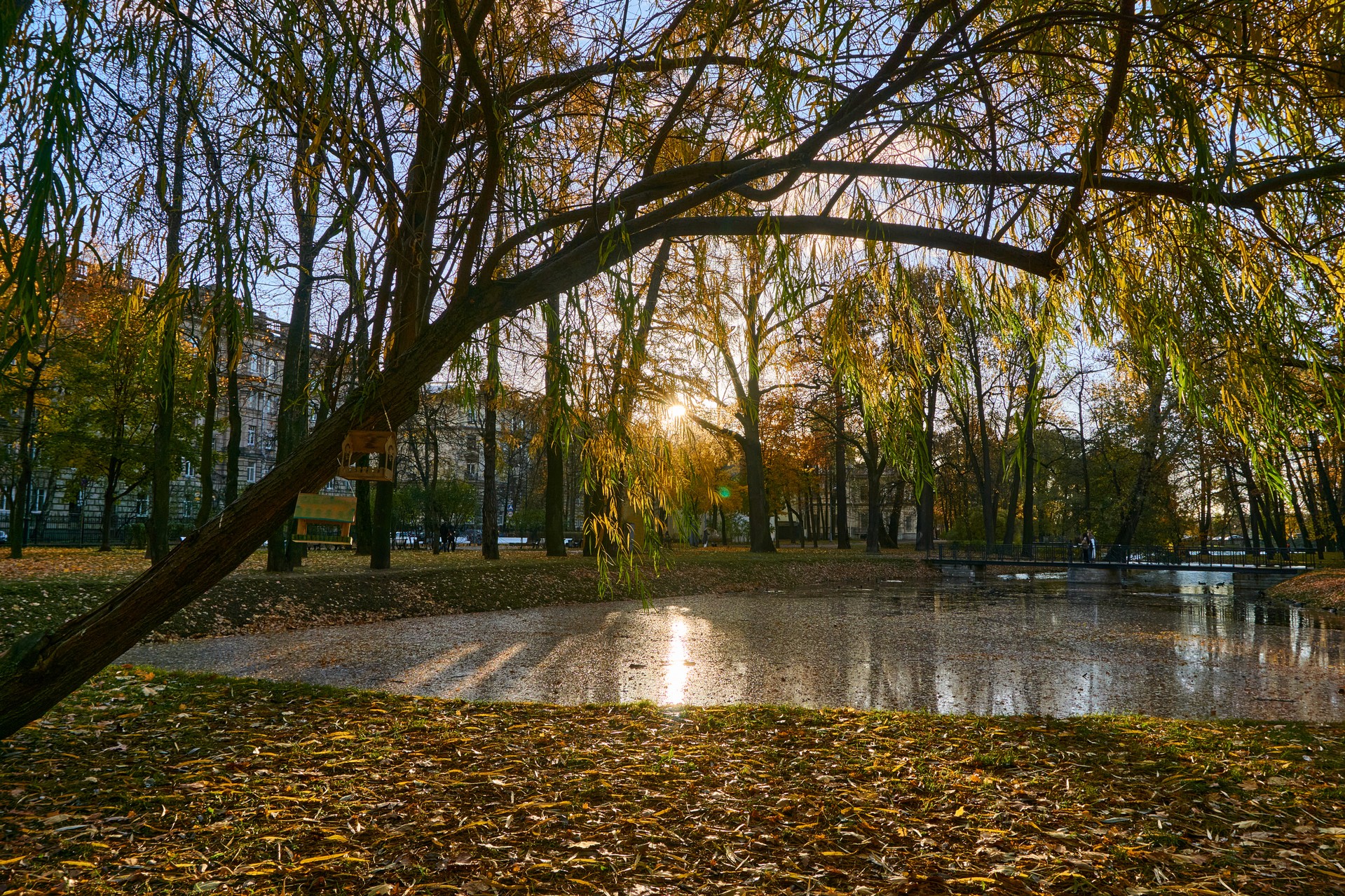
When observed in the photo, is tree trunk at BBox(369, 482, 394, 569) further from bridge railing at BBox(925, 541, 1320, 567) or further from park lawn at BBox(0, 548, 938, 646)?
bridge railing at BBox(925, 541, 1320, 567)

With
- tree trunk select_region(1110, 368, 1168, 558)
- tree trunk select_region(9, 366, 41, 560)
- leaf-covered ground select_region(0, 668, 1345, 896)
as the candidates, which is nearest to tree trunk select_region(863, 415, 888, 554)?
tree trunk select_region(1110, 368, 1168, 558)

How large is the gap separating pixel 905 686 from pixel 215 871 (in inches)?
222

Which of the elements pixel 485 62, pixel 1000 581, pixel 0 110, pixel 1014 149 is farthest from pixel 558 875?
pixel 1000 581

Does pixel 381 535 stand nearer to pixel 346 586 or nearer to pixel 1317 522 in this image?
pixel 346 586

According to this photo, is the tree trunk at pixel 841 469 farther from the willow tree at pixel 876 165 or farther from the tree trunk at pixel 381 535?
the willow tree at pixel 876 165

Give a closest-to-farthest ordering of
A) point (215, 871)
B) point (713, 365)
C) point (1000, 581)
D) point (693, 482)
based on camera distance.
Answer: point (215, 871) < point (713, 365) < point (693, 482) < point (1000, 581)

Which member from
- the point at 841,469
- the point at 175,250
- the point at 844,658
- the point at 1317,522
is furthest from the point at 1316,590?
the point at 175,250

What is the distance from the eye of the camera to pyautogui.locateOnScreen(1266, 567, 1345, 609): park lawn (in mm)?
15766

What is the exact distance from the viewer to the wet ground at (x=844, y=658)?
6410 millimetres

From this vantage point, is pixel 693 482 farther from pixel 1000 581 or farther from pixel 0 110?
pixel 1000 581

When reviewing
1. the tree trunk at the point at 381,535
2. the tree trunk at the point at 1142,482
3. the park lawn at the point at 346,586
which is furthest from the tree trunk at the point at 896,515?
the tree trunk at the point at 381,535

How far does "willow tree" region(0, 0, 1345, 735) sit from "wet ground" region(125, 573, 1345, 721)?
3421 millimetres

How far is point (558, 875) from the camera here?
2607 millimetres

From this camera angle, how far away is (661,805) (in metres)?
3.25
